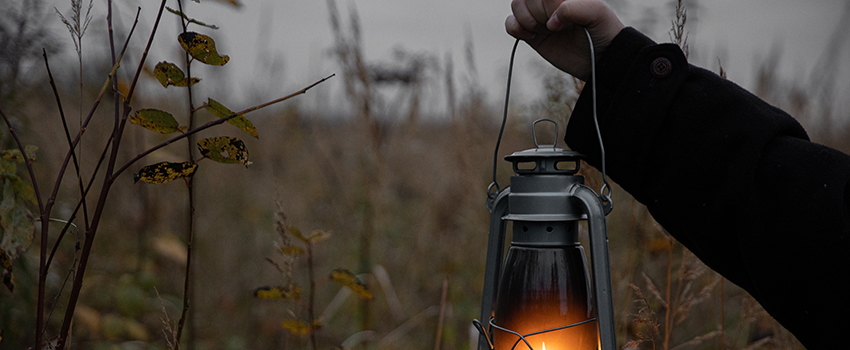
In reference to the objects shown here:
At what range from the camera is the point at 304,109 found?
303 cm

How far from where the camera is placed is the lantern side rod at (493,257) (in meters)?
0.71

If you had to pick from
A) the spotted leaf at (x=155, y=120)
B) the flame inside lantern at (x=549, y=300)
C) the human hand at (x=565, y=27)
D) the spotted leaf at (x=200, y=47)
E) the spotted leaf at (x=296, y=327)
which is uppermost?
the human hand at (x=565, y=27)

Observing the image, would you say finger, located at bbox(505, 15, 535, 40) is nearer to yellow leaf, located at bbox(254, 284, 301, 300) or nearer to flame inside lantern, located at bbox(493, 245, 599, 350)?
flame inside lantern, located at bbox(493, 245, 599, 350)

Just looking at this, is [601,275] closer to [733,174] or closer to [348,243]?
[733,174]

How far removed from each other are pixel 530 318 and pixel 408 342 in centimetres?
155

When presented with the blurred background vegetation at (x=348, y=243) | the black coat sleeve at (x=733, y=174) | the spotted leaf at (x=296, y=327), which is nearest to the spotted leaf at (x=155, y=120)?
the blurred background vegetation at (x=348, y=243)

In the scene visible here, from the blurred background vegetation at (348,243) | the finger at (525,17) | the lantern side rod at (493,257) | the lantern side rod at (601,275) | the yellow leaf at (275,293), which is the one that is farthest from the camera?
the blurred background vegetation at (348,243)

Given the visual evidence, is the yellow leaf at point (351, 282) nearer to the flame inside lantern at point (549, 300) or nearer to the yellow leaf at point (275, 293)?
the yellow leaf at point (275, 293)

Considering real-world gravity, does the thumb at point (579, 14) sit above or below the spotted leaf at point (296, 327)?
above

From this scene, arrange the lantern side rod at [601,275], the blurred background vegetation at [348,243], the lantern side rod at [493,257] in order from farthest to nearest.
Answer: the blurred background vegetation at [348,243] < the lantern side rod at [493,257] < the lantern side rod at [601,275]

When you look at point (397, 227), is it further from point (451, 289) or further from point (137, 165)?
point (137, 165)

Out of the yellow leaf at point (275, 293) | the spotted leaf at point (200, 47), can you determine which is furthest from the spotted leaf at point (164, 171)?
the yellow leaf at point (275, 293)

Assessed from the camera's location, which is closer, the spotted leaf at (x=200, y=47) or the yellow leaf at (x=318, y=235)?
the spotted leaf at (x=200, y=47)

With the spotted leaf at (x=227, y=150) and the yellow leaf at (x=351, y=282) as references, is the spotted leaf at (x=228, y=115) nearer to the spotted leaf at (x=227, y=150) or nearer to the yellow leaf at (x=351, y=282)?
the spotted leaf at (x=227, y=150)
